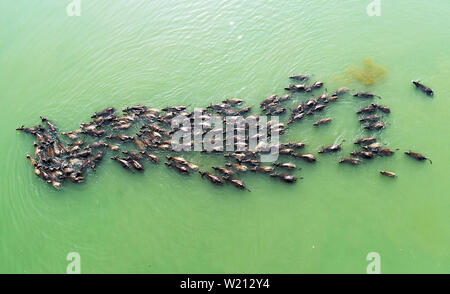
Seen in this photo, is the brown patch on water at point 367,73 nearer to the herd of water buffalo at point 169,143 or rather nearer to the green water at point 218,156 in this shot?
the green water at point 218,156

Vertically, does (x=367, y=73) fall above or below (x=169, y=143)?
above

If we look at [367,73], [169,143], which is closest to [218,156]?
[169,143]

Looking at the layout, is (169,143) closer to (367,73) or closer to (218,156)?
(218,156)

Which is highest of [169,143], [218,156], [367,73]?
[367,73]

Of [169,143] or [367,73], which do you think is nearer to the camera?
[169,143]

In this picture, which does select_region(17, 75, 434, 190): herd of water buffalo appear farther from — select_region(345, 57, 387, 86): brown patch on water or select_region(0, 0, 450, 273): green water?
select_region(345, 57, 387, 86): brown patch on water

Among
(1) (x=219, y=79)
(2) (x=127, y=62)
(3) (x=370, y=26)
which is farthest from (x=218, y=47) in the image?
(3) (x=370, y=26)
